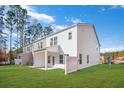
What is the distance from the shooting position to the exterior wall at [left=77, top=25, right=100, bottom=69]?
16.8 m

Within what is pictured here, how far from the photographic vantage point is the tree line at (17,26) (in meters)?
24.4

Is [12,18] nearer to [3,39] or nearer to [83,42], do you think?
[3,39]

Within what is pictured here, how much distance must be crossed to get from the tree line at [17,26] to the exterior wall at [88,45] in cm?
710

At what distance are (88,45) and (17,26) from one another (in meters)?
11.3

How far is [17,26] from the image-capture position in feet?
85.0

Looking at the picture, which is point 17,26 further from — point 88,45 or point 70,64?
point 70,64

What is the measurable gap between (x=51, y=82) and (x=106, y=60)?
469 inches

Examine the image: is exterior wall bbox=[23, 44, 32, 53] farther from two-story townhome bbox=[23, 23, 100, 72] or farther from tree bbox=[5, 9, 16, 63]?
two-story townhome bbox=[23, 23, 100, 72]

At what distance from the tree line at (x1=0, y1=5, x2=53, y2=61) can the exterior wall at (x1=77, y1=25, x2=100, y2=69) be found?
7105 millimetres

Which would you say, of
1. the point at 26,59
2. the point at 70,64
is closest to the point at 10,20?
the point at 26,59

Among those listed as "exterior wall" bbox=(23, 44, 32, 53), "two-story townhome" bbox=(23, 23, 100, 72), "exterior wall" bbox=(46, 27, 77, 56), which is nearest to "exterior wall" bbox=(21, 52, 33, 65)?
"exterior wall" bbox=(23, 44, 32, 53)

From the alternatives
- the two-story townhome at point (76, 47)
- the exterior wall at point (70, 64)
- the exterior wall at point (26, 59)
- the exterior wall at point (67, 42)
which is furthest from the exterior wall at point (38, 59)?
the exterior wall at point (70, 64)

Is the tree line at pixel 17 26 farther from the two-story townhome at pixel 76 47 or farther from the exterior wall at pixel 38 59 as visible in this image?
the two-story townhome at pixel 76 47
